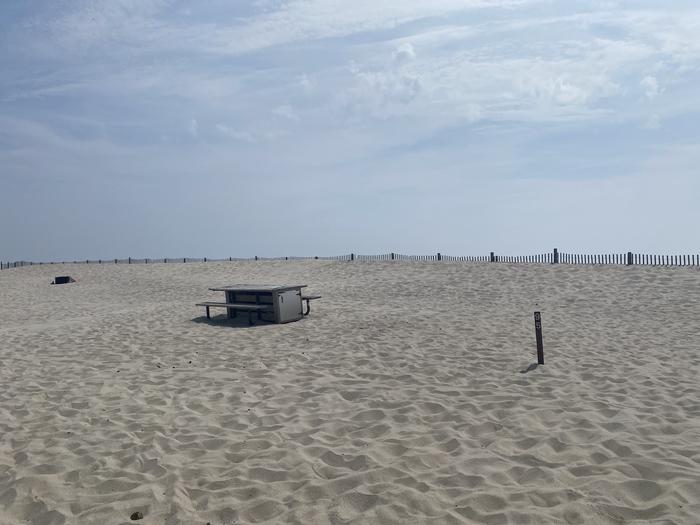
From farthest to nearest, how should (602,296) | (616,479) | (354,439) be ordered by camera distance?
1. (602,296)
2. (354,439)
3. (616,479)

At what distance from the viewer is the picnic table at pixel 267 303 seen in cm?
1350

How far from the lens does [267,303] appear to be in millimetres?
14023

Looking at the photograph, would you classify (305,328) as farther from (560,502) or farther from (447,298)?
(560,502)

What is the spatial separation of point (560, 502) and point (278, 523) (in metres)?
2.11

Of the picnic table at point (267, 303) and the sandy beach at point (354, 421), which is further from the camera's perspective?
the picnic table at point (267, 303)

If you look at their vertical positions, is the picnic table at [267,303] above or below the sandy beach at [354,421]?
above

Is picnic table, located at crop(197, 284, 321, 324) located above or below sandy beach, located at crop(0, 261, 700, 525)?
above

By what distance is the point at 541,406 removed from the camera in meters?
6.54

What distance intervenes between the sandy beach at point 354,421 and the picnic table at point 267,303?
522mm

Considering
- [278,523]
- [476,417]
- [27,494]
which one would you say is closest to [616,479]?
[476,417]

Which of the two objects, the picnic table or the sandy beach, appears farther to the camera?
the picnic table

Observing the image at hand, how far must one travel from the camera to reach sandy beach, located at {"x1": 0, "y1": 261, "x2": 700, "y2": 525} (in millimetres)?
4297

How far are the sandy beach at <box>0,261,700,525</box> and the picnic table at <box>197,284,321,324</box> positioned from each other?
52cm

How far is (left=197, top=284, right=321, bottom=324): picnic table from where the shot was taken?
13500 millimetres
